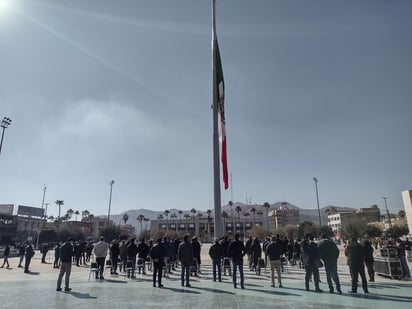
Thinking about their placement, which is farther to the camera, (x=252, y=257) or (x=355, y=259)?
(x=252, y=257)

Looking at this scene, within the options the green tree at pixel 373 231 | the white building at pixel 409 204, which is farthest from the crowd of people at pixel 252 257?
the green tree at pixel 373 231

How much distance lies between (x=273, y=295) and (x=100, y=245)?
28.5 feet

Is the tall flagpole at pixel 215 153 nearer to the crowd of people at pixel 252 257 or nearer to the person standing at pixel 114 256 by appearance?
the crowd of people at pixel 252 257

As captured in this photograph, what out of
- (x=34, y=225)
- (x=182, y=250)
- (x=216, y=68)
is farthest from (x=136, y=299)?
(x=34, y=225)

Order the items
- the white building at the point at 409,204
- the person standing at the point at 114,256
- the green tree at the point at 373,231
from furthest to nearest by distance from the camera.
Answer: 1. the green tree at the point at 373,231
2. the white building at the point at 409,204
3. the person standing at the point at 114,256

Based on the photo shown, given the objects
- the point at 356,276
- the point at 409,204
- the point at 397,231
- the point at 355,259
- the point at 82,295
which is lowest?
the point at 82,295

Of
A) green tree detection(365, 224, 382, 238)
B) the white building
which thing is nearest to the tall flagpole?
the white building

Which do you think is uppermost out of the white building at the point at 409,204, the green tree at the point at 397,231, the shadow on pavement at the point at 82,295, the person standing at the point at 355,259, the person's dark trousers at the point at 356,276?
the white building at the point at 409,204

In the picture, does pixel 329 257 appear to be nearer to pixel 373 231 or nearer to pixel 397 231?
pixel 373 231

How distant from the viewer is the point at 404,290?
10320 millimetres

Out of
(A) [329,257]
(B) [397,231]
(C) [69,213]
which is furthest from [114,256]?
(C) [69,213]

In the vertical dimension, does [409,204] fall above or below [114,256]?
above

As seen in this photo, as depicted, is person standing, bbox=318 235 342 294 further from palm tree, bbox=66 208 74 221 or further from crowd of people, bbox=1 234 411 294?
palm tree, bbox=66 208 74 221

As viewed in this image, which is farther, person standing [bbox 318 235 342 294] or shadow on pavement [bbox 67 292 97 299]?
person standing [bbox 318 235 342 294]
